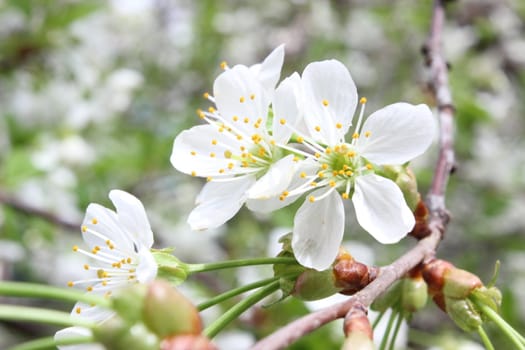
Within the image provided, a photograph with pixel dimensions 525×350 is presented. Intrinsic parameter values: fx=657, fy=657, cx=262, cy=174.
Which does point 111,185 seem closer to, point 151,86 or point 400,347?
point 151,86

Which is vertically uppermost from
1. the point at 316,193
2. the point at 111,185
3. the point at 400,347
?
the point at 111,185

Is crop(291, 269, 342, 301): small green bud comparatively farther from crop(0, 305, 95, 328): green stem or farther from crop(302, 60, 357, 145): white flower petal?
crop(0, 305, 95, 328): green stem

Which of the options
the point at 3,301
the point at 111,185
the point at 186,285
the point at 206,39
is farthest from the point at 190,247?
the point at 206,39

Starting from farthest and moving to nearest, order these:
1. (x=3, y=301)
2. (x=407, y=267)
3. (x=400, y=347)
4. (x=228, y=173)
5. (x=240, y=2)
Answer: (x=240, y=2) < (x=3, y=301) < (x=400, y=347) < (x=228, y=173) < (x=407, y=267)

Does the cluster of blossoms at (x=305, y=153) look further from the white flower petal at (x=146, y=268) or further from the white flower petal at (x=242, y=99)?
the white flower petal at (x=146, y=268)

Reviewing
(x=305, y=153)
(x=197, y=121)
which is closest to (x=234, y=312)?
(x=305, y=153)

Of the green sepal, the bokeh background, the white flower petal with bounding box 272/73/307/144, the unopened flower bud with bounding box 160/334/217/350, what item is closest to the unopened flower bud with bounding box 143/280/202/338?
the unopened flower bud with bounding box 160/334/217/350
